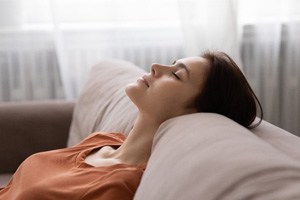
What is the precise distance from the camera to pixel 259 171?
2.57 feet

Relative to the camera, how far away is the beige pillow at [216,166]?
766 millimetres

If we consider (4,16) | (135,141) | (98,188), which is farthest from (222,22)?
(98,188)

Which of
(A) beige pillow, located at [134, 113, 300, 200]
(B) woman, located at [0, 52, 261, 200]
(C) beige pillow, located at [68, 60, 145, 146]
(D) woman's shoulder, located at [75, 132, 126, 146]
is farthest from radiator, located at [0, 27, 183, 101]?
(A) beige pillow, located at [134, 113, 300, 200]

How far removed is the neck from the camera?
136cm

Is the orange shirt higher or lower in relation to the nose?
lower

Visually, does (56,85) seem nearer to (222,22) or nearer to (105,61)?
(105,61)

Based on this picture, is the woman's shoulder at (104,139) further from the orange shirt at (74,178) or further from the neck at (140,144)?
the neck at (140,144)

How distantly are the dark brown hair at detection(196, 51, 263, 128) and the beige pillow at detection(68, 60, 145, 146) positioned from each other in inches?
20.5

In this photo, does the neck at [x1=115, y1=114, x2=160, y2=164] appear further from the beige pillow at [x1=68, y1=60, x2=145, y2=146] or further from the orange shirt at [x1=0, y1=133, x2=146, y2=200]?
the beige pillow at [x1=68, y1=60, x2=145, y2=146]

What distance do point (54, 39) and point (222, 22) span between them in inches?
31.7

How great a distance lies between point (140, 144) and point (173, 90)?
170mm

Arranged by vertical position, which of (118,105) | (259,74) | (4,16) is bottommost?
(259,74)

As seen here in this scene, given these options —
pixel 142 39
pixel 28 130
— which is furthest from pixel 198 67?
pixel 142 39

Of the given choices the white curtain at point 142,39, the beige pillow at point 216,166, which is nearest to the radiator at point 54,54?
the white curtain at point 142,39
